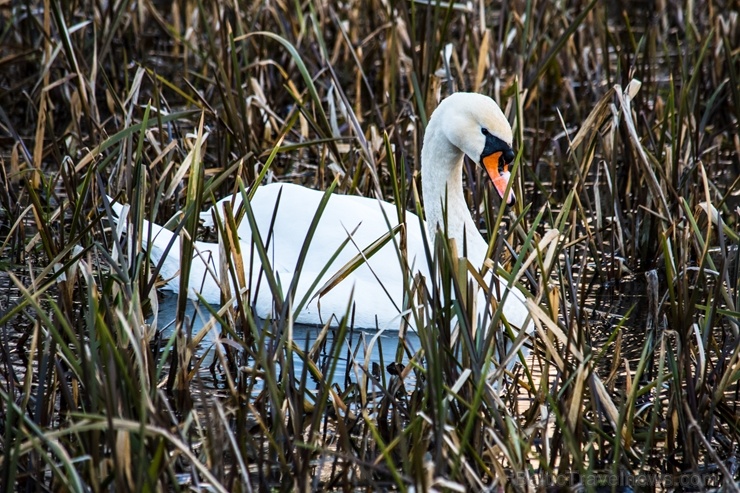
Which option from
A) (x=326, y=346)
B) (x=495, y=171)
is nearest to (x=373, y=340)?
(x=326, y=346)

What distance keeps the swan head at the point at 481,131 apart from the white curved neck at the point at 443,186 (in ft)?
0.26

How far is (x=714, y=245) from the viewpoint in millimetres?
5262

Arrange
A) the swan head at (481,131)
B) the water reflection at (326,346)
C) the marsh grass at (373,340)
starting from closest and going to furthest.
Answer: the marsh grass at (373,340), the water reflection at (326,346), the swan head at (481,131)

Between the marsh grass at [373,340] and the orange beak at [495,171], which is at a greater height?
the orange beak at [495,171]

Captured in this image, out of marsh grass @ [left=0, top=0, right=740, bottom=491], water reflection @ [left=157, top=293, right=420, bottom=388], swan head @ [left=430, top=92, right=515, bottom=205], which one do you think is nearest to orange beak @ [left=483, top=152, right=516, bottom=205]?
swan head @ [left=430, top=92, right=515, bottom=205]

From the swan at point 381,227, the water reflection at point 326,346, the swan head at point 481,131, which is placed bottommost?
the water reflection at point 326,346

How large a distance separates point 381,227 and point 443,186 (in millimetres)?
309

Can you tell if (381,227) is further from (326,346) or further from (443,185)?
(326,346)

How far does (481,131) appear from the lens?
14.3 ft

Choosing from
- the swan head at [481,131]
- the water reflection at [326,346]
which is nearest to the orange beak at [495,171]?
the swan head at [481,131]

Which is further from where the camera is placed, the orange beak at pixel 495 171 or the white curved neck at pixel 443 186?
the white curved neck at pixel 443 186

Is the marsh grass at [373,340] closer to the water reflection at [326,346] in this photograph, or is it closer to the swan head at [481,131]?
the water reflection at [326,346]

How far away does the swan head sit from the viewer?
4.30m

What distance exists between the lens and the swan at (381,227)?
4.37 meters
